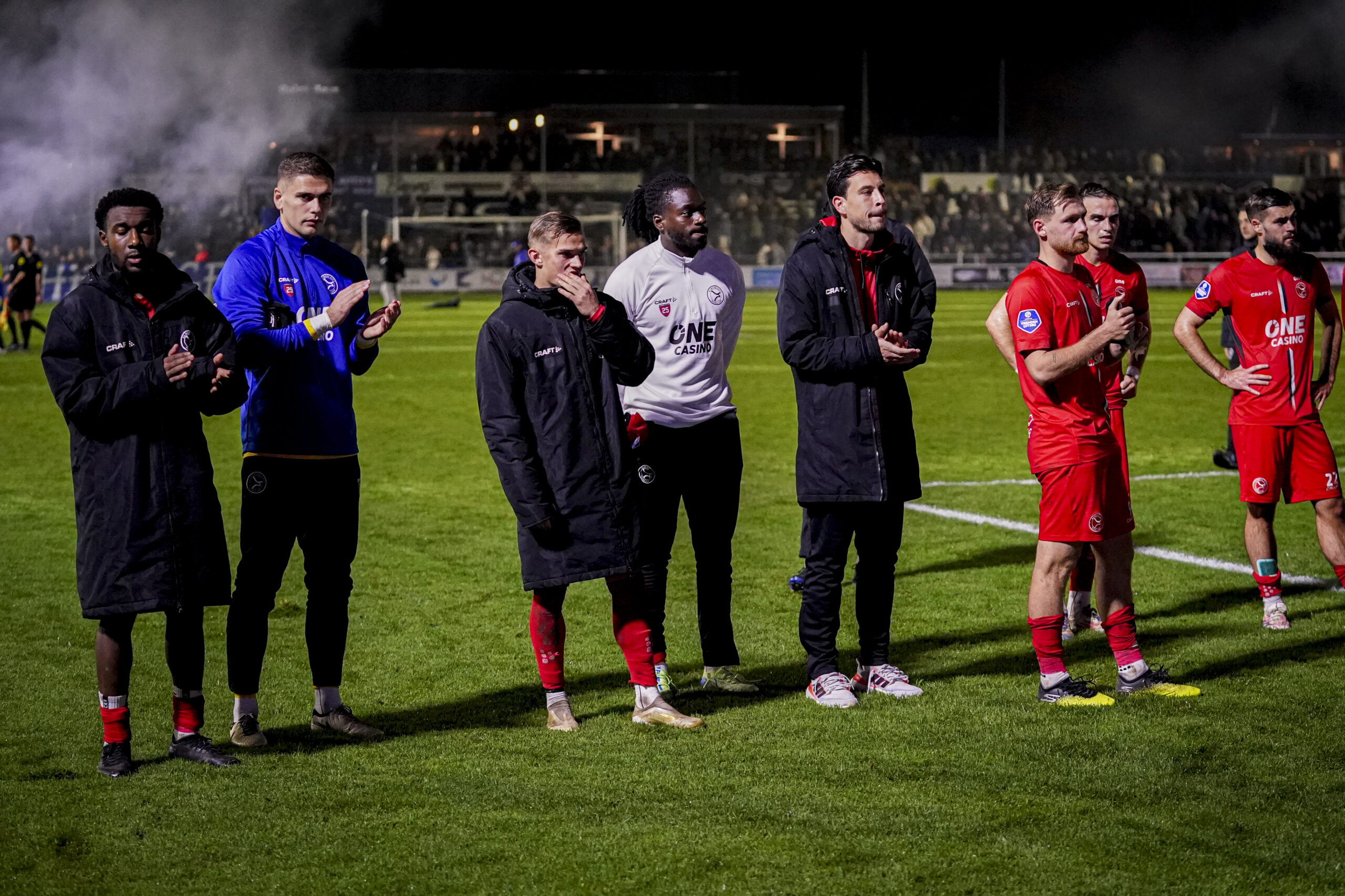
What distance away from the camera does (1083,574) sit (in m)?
7.00

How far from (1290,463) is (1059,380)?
2.29 metres

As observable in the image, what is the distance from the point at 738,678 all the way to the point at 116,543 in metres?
2.48

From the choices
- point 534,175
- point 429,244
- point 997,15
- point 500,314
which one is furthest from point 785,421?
point 997,15

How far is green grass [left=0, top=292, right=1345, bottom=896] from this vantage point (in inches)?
155

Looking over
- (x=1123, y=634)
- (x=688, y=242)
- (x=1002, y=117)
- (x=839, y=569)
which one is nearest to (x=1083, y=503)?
(x=1123, y=634)

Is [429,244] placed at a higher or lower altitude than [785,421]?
higher

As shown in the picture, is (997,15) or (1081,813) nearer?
(1081,813)

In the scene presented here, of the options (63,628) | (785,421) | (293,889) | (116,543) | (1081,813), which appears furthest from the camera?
(785,421)

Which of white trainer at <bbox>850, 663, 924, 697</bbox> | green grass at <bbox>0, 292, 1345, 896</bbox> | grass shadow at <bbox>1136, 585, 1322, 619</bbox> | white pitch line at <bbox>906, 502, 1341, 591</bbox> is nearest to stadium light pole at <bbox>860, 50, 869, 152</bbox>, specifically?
white pitch line at <bbox>906, 502, 1341, 591</bbox>

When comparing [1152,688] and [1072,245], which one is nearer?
[1072,245]

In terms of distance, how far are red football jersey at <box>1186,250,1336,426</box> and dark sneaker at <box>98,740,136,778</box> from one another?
5.10m

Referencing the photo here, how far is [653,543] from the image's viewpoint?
19.4 feet

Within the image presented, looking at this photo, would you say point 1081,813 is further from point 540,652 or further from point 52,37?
point 52,37

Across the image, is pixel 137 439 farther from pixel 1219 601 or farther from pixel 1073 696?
pixel 1219 601
